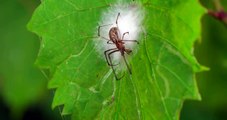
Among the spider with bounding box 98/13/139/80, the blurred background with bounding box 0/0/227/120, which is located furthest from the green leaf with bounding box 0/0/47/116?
the spider with bounding box 98/13/139/80

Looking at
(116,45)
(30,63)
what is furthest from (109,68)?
(30,63)

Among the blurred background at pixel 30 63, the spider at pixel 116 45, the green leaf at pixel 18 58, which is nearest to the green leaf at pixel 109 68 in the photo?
the spider at pixel 116 45

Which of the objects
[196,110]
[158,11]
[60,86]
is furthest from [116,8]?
[196,110]

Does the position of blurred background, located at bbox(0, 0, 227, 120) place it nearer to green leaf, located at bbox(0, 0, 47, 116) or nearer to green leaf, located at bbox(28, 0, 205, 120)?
green leaf, located at bbox(0, 0, 47, 116)

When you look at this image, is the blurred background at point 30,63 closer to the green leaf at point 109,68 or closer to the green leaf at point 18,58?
the green leaf at point 18,58

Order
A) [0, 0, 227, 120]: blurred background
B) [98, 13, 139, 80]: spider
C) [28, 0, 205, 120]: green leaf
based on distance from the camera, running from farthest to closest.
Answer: [0, 0, 227, 120]: blurred background → [98, 13, 139, 80]: spider → [28, 0, 205, 120]: green leaf

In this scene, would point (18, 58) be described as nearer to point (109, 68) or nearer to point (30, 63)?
point (30, 63)

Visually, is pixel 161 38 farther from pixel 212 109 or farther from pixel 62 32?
pixel 212 109
